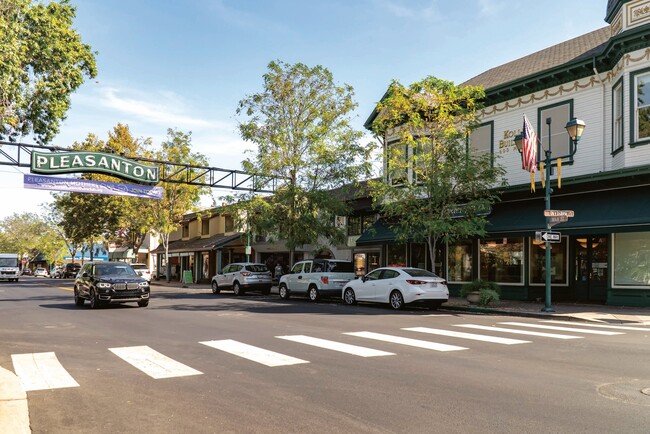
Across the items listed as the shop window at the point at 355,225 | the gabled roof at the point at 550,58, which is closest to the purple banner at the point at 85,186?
the shop window at the point at 355,225

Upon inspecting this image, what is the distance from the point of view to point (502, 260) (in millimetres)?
22375

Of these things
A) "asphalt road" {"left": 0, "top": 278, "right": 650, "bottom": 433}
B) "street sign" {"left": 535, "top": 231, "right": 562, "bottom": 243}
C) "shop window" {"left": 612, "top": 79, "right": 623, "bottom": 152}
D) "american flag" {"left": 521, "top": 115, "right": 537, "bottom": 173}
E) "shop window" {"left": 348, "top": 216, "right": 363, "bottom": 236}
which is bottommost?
"asphalt road" {"left": 0, "top": 278, "right": 650, "bottom": 433}

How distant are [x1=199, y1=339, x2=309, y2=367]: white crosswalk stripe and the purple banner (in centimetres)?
1746

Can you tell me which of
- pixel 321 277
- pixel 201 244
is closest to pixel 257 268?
pixel 321 277

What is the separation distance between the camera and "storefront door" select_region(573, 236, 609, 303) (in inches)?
772

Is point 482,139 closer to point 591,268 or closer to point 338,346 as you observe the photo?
point 591,268

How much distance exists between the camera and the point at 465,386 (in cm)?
674

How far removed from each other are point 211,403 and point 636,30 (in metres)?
18.0

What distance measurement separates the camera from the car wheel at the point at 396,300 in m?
18.3

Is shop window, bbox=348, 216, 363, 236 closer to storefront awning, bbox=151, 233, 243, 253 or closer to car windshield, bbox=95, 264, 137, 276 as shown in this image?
storefront awning, bbox=151, 233, 243, 253

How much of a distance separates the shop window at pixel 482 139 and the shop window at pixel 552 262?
455cm

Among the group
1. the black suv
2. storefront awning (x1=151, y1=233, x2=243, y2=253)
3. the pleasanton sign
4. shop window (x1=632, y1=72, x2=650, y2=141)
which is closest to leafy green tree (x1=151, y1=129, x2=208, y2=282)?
storefront awning (x1=151, y1=233, x2=243, y2=253)

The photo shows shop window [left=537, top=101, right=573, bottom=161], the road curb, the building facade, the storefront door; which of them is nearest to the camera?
the road curb

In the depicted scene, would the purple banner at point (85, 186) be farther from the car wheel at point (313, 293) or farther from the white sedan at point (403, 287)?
the white sedan at point (403, 287)
